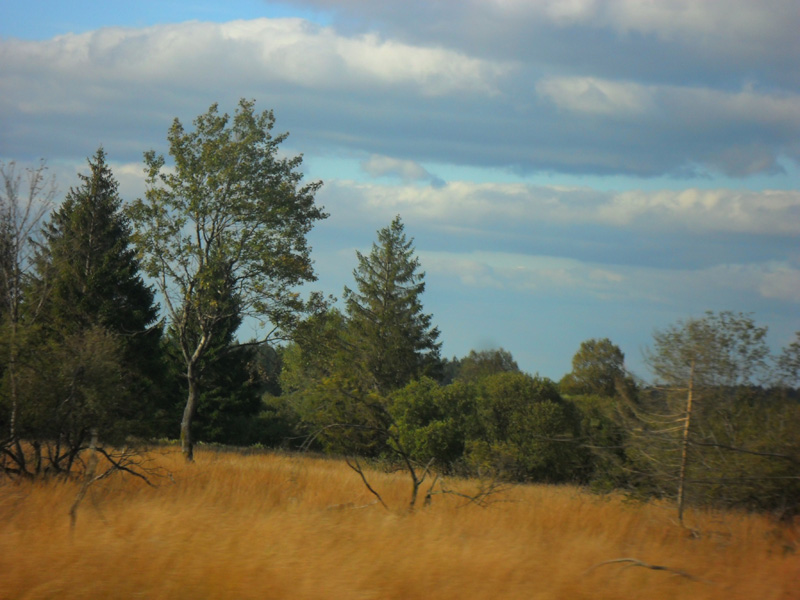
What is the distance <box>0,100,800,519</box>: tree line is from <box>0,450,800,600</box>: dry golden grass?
3.20 ft

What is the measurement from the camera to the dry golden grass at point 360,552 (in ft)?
17.9

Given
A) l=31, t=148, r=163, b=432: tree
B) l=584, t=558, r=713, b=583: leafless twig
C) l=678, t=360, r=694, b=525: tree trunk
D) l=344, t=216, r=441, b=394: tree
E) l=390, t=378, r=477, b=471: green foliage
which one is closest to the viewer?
l=584, t=558, r=713, b=583: leafless twig

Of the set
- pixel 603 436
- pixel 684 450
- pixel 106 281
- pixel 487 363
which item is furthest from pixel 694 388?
pixel 487 363

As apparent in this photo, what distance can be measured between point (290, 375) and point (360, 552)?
1792 inches

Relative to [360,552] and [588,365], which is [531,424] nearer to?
[360,552]

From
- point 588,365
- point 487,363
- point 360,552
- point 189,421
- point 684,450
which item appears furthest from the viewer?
point 487,363

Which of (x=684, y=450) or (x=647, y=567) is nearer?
(x=647, y=567)

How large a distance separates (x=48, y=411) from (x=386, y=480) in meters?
6.41

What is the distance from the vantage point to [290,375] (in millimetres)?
51188

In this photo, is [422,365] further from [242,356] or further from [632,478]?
[632,478]

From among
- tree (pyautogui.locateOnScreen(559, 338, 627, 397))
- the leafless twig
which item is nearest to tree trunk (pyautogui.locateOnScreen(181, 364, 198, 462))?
the leafless twig

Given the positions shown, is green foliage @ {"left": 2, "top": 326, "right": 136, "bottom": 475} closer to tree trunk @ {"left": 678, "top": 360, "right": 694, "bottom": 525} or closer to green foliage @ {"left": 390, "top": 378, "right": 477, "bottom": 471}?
tree trunk @ {"left": 678, "top": 360, "right": 694, "bottom": 525}

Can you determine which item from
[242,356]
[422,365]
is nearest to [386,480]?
[242,356]

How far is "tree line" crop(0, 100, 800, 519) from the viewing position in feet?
32.7
